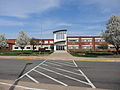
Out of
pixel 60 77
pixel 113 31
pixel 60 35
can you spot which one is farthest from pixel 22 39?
pixel 60 77

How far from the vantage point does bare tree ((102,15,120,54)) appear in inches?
880

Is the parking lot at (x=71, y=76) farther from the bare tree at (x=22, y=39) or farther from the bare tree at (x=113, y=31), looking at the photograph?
the bare tree at (x=22, y=39)

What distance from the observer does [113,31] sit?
23047 mm

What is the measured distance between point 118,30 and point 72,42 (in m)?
34.0

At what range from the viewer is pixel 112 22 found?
2350 cm

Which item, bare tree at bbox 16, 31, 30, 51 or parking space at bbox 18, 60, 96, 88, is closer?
parking space at bbox 18, 60, 96, 88

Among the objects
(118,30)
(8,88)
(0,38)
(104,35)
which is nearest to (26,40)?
(0,38)

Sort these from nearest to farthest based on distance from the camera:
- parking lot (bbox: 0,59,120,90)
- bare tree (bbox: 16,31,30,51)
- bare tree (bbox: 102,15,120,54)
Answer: parking lot (bbox: 0,59,120,90) < bare tree (bbox: 102,15,120,54) < bare tree (bbox: 16,31,30,51)


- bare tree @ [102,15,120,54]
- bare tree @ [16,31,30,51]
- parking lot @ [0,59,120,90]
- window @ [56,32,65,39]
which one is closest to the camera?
parking lot @ [0,59,120,90]

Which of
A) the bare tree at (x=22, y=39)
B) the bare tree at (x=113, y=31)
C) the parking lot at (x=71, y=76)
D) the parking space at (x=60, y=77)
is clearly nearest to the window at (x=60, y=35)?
the bare tree at (x=22, y=39)

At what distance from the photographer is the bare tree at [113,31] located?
73.3ft

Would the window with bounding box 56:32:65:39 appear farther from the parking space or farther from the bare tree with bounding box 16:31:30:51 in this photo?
the parking space

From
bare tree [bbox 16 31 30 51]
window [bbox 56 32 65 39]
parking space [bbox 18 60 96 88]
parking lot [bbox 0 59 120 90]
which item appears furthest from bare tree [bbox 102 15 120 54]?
window [bbox 56 32 65 39]

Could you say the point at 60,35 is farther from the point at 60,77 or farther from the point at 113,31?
the point at 60,77
